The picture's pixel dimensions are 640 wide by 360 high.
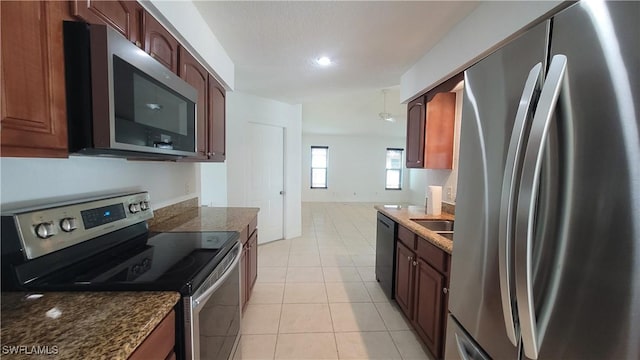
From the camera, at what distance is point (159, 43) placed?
1494 millimetres

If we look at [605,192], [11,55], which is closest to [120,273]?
[11,55]

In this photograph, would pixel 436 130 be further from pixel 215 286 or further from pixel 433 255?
pixel 215 286

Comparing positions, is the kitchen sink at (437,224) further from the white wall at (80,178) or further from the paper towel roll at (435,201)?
the white wall at (80,178)

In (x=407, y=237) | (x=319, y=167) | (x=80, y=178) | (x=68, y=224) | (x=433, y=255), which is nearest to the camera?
(x=68, y=224)

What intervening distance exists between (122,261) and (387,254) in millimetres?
2201

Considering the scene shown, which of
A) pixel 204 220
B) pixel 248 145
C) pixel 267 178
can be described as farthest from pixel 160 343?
pixel 267 178

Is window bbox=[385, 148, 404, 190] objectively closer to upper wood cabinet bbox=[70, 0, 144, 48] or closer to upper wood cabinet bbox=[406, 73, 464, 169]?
upper wood cabinet bbox=[406, 73, 464, 169]

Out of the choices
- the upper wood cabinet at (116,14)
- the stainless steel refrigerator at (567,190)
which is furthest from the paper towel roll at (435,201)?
the upper wood cabinet at (116,14)

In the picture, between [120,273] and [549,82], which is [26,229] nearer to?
[120,273]

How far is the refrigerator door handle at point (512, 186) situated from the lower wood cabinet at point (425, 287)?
0.81 meters

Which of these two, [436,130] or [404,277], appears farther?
[436,130]

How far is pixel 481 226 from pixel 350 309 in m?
1.86

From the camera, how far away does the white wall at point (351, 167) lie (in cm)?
941

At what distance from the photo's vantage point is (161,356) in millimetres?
852
